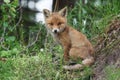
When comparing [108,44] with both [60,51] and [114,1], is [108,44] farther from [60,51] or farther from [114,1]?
[114,1]

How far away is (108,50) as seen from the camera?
9414mm

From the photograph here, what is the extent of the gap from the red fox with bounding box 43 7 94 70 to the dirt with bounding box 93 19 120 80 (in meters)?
0.17

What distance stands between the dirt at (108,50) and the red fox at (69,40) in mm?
165

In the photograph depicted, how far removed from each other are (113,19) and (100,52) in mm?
976

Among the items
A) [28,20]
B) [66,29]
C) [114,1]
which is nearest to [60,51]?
[66,29]

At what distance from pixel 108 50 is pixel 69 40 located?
74 cm

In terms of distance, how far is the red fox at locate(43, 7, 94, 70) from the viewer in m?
9.41

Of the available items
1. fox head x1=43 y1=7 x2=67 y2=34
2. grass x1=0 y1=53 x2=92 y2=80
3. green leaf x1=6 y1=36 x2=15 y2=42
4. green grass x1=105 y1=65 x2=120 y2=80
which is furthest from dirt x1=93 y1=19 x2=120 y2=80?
green leaf x1=6 y1=36 x2=15 y2=42

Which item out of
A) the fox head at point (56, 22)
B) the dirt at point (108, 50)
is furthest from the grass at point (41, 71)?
the fox head at point (56, 22)

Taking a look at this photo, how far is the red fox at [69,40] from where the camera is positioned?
9.41 meters

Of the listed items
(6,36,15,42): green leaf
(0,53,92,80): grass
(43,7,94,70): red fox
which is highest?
(43,7,94,70): red fox

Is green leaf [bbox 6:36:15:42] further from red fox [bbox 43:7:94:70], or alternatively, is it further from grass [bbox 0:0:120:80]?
red fox [bbox 43:7:94:70]

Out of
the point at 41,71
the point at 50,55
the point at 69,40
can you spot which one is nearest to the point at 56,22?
the point at 69,40

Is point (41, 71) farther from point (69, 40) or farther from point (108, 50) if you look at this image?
point (108, 50)
